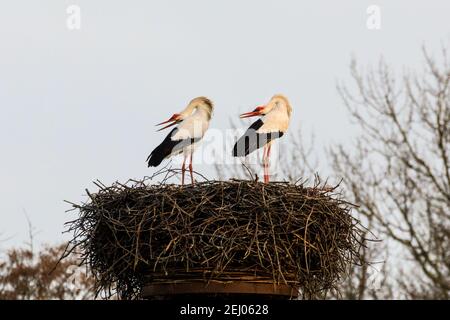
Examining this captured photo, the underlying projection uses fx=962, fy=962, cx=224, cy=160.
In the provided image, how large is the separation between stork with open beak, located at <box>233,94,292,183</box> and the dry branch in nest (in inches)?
63.0

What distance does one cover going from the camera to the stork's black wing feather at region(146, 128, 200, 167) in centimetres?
858

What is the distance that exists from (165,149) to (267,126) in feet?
3.09

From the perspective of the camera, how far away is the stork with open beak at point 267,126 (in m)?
8.69

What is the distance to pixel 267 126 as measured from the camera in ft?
28.5

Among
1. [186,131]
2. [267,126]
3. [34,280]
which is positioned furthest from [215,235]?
[34,280]

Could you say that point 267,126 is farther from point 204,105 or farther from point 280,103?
point 204,105

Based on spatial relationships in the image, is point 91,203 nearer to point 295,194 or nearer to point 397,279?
point 295,194

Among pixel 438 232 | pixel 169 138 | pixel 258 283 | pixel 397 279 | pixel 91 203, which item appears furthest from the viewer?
pixel 397 279

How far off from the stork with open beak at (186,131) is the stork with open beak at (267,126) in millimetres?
448

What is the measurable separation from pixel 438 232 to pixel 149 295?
1197 cm

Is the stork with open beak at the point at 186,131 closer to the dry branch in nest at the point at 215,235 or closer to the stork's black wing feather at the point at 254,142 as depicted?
the stork's black wing feather at the point at 254,142

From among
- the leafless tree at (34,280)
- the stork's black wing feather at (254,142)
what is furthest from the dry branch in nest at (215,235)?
the leafless tree at (34,280)

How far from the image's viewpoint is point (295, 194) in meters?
6.86
